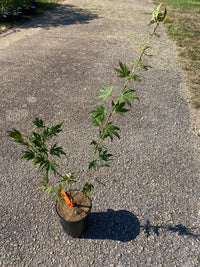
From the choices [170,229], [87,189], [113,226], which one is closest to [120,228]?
[113,226]

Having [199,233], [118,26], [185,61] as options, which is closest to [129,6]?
[118,26]

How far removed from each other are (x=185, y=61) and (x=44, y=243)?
6.70 metres

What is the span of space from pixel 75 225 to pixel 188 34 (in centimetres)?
932

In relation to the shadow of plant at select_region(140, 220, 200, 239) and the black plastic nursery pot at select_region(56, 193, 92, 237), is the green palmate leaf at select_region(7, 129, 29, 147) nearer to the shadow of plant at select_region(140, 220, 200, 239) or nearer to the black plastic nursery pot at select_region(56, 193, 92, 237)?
the black plastic nursery pot at select_region(56, 193, 92, 237)

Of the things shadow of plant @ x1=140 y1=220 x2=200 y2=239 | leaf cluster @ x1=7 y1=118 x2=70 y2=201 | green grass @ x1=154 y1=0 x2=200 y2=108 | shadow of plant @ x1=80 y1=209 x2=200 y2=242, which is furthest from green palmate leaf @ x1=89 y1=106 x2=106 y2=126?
green grass @ x1=154 y1=0 x2=200 y2=108

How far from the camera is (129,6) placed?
43.2 feet

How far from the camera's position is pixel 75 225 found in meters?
2.51

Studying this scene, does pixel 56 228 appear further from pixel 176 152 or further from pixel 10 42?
pixel 10 42

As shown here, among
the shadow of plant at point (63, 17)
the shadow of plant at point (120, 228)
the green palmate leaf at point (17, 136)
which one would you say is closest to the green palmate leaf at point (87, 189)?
the shadow of plant at point (120, 228)

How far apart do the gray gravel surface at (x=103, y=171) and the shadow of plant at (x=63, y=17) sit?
2.09 metres

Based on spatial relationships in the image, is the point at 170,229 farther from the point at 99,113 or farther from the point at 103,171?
the point at 99,113

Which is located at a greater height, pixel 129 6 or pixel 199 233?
pixel 129 6

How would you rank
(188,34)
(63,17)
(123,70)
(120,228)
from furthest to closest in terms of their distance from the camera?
1. (63,17)
2. (188,34)
3. (120,228)
4. (123,70)

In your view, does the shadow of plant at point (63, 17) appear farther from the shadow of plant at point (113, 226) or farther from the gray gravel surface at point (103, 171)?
the shadow of plant at point (113, 226)
